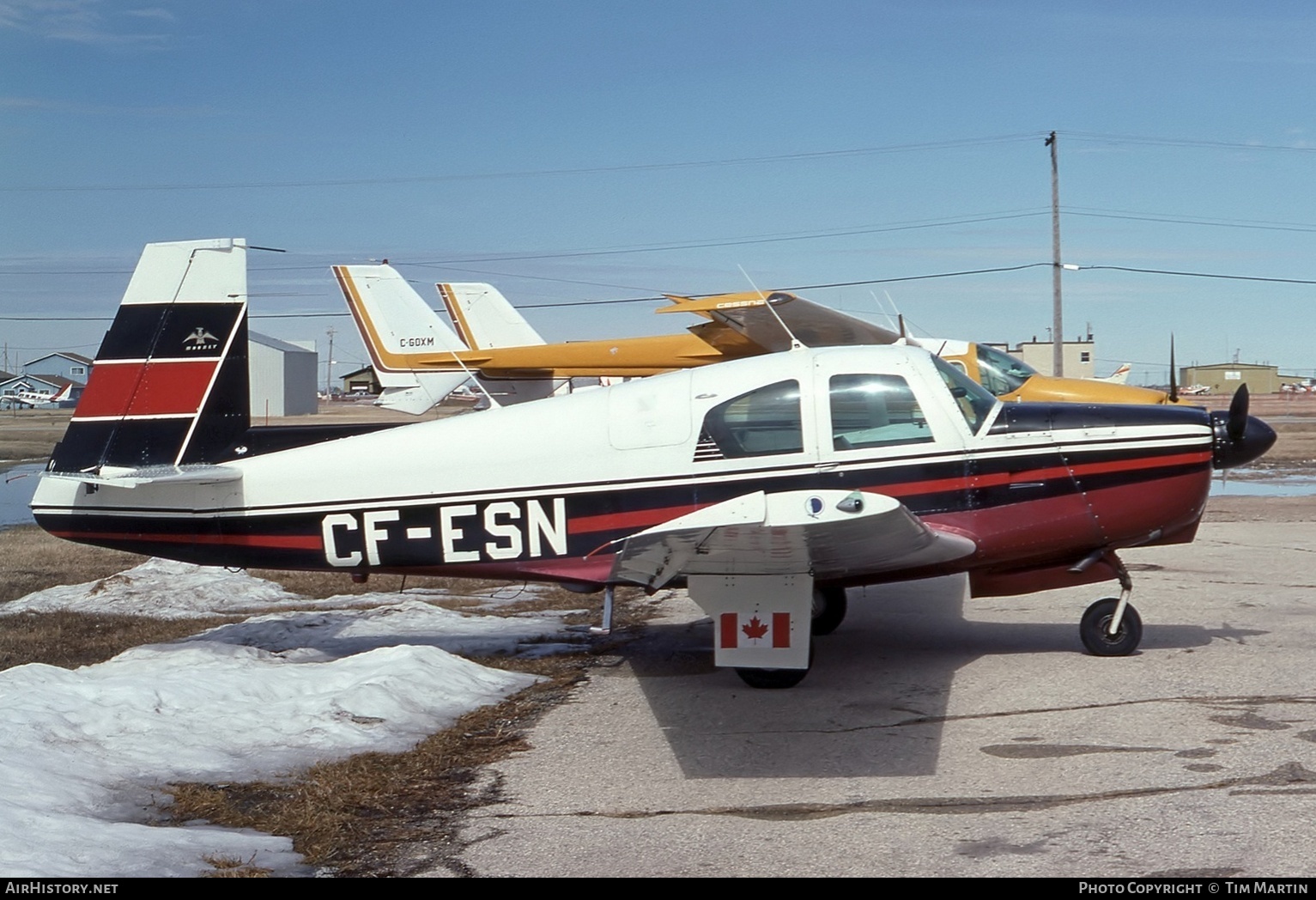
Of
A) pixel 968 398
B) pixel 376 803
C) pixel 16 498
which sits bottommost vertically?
pixel 16 498

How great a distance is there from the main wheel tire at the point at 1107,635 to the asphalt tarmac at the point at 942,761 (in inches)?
4.7

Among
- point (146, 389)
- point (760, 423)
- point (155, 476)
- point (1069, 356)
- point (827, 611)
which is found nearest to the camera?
point (760, 423)

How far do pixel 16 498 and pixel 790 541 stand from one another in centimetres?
2229

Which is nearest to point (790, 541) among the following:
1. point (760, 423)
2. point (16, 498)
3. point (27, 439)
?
point (760, 423)

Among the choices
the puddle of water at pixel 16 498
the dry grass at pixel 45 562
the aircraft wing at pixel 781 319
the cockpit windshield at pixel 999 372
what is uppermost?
the aircraft wing at pixel 781 319

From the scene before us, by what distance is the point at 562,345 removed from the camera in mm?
21797

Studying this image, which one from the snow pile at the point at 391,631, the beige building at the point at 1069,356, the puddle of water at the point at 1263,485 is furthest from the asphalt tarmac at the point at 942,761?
the beige building at the point at 1069,356

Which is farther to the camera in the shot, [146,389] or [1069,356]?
[1069,356]

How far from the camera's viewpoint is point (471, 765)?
599cm

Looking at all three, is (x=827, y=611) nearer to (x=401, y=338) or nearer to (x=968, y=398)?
(x=968, y=398)

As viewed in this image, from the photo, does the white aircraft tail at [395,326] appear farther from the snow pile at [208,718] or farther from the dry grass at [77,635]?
the snow pile at [208,718]

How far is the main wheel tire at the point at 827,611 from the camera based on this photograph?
29.9 ft

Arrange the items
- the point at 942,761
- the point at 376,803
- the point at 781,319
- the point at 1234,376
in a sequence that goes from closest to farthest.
A: the point at 376,803, the point at 942,761, the point at 781,319, the point at 1234,376

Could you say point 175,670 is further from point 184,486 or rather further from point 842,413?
point 842,413
